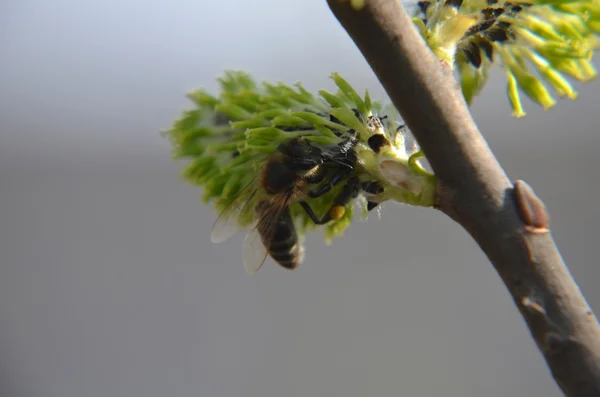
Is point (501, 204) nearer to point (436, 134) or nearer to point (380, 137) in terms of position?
point (436, 134)

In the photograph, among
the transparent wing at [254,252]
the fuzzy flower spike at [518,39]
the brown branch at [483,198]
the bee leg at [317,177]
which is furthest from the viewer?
the transparent wing at [254,252]

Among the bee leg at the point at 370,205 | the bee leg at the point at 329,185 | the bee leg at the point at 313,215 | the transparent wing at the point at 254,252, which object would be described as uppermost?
the bee leg at the point at 329,185

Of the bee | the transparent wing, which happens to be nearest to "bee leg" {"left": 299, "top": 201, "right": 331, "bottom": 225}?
the bee

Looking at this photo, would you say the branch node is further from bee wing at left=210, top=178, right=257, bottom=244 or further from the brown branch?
→ bee wing at left=210, top=178, right=257, bottom=244

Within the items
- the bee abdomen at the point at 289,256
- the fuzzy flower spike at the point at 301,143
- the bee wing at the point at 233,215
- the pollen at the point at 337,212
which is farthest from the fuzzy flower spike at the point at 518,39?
the bee abdomen at the point at 289,256

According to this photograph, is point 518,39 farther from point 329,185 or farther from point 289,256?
point 289,256

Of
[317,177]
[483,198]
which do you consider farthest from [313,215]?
[483,198]

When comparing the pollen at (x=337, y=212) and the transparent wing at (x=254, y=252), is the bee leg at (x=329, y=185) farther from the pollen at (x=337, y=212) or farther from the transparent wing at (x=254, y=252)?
the transparent wing at (x=254, y=252)
